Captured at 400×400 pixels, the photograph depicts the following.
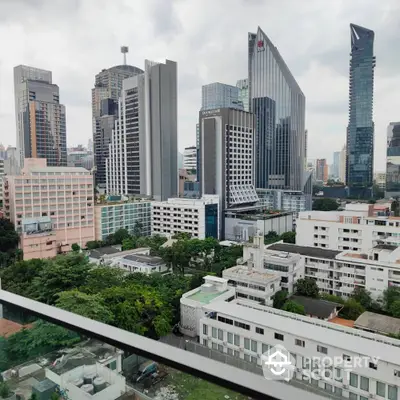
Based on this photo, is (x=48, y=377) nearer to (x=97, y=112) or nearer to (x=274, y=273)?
(x=274, y=273)

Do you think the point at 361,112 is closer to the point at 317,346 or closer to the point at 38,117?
the point at 38,117

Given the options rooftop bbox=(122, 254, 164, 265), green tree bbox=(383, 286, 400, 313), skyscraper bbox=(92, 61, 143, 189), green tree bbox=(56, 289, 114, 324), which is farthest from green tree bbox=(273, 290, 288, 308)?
skyscraper bbox=(92, 61, 143, 189)

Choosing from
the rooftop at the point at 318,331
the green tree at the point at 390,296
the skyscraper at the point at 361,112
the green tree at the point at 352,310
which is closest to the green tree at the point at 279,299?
the green tree at the point at 352,310

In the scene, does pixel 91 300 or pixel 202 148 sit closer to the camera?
pixel 91 300

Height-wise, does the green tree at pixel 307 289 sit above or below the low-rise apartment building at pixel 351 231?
below

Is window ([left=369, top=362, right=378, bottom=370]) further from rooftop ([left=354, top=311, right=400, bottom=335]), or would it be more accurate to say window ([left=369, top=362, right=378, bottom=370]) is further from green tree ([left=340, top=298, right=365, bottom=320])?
green tree ([left=340, top=298, right=365, bottom=320])

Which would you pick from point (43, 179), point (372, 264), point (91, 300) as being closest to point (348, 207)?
point (372, 264)

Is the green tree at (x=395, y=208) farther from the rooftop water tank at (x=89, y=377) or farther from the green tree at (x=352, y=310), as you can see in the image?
the rooftop water tank at (x=89, y=377)
